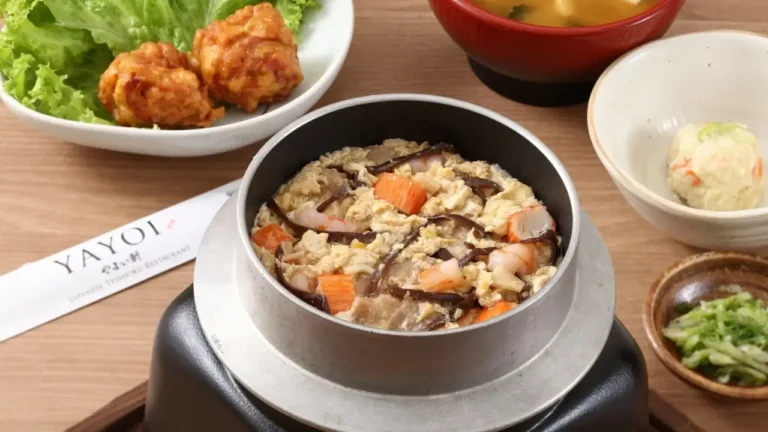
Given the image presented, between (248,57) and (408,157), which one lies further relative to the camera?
(248,57)

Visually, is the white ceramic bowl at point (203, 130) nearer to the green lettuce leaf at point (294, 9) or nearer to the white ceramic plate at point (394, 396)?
the green lettuce leaf at point (294, 9)

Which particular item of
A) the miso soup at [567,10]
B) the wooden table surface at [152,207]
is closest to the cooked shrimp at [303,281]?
the wooden table surface at [152,207]

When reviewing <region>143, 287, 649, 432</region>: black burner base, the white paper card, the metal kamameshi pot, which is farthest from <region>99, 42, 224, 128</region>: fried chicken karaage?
<region>143, 287, 649, 432</region>: black burner base

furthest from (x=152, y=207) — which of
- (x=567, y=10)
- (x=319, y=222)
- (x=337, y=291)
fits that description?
(x=567, y=10)

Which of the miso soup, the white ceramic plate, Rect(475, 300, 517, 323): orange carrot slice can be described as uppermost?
the miso soup

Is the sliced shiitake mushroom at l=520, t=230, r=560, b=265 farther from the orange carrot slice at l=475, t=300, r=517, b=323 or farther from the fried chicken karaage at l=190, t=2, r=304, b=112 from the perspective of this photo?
the fried chicken karaage at l=190, t=2, r=304, b=112

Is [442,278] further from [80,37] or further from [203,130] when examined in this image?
[80,37]
